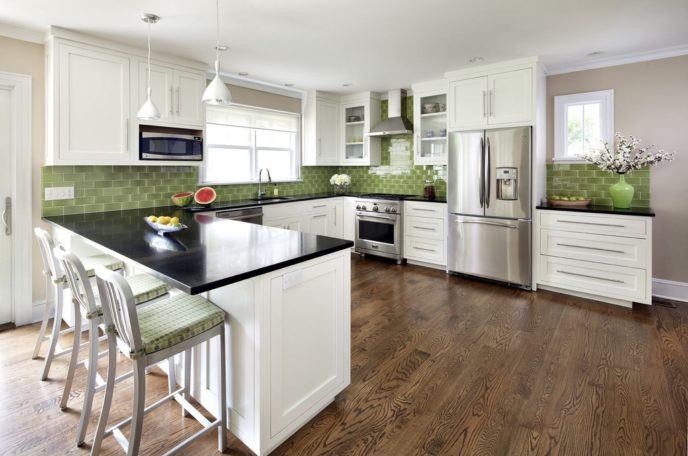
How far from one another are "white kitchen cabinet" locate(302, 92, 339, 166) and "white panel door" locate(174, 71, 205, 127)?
1.91 m

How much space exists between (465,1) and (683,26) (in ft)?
6.59

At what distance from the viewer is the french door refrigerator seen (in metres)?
4.14

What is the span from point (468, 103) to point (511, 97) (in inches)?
18.7

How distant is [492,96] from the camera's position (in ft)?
14.1

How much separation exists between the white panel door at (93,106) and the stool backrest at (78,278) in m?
1.80

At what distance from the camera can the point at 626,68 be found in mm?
4066

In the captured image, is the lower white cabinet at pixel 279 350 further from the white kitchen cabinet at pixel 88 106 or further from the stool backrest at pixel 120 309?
the white kitchen cabinet at pixel 88 106

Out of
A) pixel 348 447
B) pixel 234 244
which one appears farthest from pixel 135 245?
pixel 348 447

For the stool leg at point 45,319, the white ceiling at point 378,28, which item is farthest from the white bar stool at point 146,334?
the white ceiling at point 378,28

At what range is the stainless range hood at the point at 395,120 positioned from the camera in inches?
215

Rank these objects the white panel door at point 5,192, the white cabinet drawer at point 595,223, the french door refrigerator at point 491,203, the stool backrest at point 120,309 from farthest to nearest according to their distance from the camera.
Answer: the french door refrigerator at point 491,203, the white cabinet drawer at point 595,223, the white panel door at point 5,192, the stool backrest at point 120,309

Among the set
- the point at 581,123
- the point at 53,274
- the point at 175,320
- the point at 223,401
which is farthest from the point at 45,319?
the point at 581,123

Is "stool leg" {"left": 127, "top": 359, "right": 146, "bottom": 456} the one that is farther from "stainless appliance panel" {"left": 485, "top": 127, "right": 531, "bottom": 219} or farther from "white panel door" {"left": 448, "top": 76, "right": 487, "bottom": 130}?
"white panel door" {"left": 448, "top": 76, "right": 487, "bottom": 130}

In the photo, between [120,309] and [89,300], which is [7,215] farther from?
[120,309]
